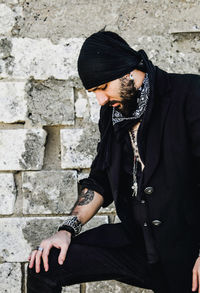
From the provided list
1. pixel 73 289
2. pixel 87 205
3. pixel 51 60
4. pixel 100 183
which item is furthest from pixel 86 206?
pixel 51 60

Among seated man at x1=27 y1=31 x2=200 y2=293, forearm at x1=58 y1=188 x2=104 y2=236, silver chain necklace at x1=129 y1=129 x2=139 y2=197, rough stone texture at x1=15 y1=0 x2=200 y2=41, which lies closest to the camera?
seated man at x1=27 y1=31 x2=200 y2=293

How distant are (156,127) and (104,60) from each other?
407 mm

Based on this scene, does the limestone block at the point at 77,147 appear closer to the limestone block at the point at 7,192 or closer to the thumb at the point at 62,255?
the limestone block at the point at 7,192

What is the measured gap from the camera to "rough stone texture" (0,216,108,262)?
339cm

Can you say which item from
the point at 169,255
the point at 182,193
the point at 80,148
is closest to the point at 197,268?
the point at 169,255

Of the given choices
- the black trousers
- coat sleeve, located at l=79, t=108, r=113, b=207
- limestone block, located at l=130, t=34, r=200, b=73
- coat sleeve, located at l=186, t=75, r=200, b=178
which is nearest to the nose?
coat sleeve, located at l=79, t=108, r=113, b=207

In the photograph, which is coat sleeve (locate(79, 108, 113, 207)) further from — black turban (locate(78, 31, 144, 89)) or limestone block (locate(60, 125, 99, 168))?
limestone block (locate(60, 125, 99, 168))

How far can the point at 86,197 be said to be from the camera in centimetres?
263

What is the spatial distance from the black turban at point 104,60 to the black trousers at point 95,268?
2.59 ft

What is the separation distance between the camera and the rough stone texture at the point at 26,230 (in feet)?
11.1

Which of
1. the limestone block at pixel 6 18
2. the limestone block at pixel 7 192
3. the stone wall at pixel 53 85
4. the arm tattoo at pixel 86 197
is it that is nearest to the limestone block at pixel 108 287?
the stone wall at pixel 53 85

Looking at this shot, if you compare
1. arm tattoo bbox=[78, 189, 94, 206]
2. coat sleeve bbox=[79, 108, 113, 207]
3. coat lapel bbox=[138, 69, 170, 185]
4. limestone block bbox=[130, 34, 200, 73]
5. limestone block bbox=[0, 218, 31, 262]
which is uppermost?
limestone block bbox=[130, 34, 200, 73]

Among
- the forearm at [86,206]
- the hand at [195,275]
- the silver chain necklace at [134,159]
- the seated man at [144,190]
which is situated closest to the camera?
the hand at [195,275]

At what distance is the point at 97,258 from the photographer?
92.7 inches
